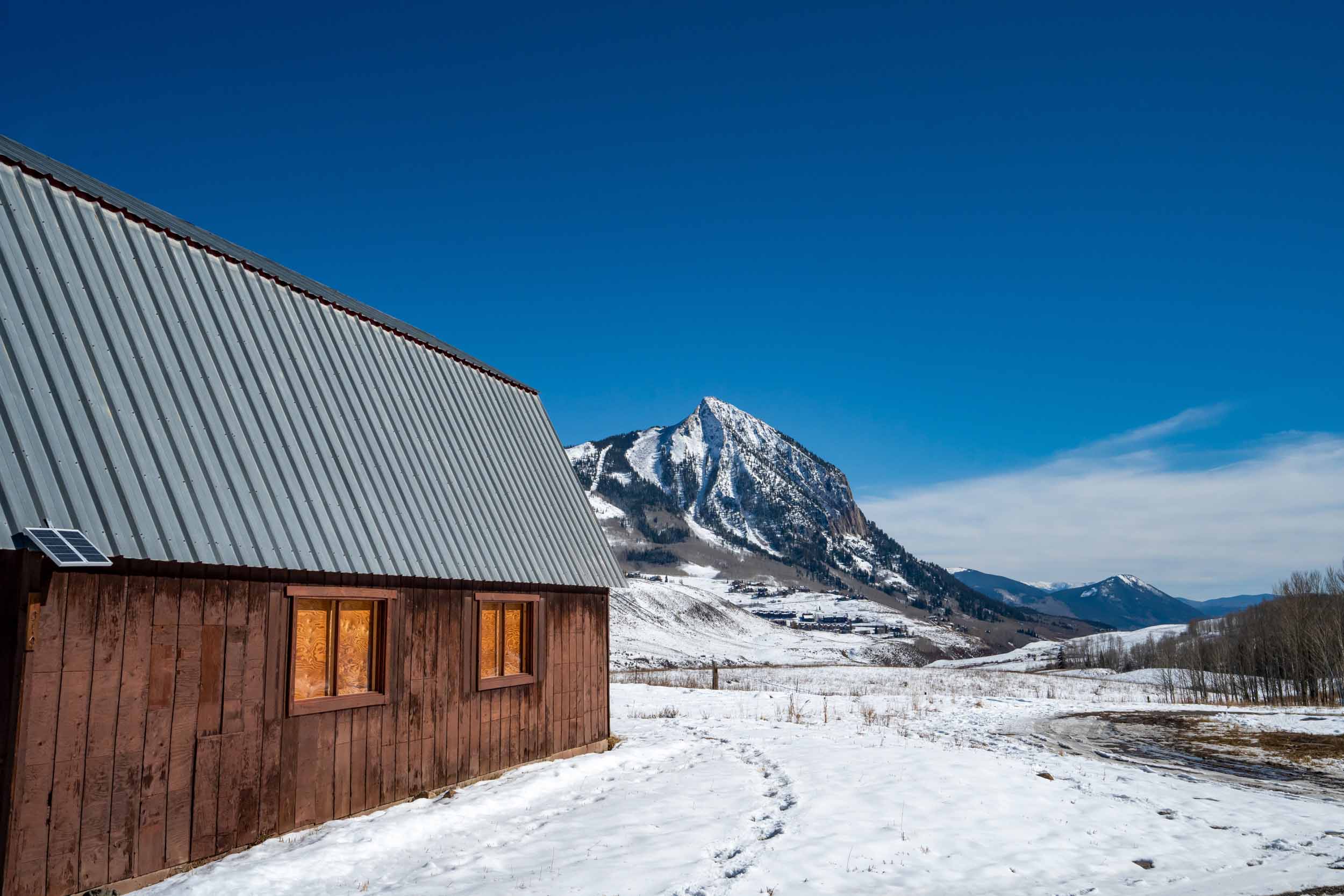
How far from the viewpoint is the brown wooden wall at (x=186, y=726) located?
7.11m

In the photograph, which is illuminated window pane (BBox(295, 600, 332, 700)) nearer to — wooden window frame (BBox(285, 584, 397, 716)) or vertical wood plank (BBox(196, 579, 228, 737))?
wooden window frame (BBox(285, 584, 397, 716))

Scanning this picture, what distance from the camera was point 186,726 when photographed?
8.21 metres

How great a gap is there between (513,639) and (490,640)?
0.64 m

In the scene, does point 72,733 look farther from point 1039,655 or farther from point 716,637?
point 1039,655

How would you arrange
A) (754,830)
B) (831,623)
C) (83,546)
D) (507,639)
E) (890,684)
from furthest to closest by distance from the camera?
(831,623) → (890,684) → (507,639) → (754,830) → (83,546)

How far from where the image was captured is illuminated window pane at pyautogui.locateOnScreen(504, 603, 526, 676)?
13133 millimetres

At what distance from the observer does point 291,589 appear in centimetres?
938

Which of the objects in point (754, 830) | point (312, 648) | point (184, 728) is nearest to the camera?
point (184, 728)

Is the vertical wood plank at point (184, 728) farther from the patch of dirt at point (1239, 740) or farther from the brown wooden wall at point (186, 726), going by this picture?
the patch of dirt at point (1239, 740)

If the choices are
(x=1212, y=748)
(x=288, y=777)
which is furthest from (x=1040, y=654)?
(x=288, y=777)

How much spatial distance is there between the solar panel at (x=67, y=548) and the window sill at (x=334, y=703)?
9.73 feet

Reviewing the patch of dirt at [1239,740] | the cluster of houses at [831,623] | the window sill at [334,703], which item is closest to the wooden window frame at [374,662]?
the window sill at [334,703]

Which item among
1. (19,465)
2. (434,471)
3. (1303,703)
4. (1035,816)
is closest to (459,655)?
(434,471)

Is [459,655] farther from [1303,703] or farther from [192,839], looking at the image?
[1303,703]
